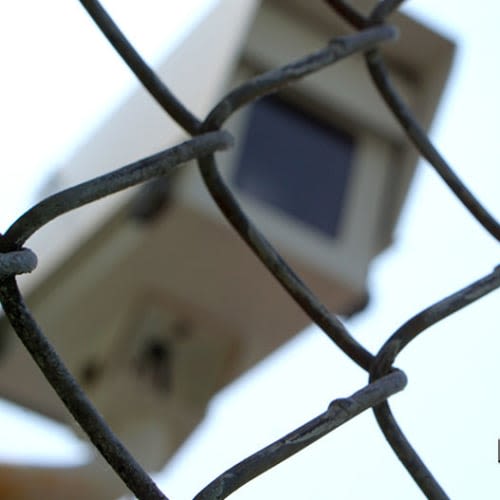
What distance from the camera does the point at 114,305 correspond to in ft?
5.26

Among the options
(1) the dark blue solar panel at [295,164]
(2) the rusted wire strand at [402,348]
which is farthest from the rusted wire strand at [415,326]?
(1) the dark blue solar panel at [295,164]

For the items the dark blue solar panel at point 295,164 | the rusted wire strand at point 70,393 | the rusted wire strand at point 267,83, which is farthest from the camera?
the dark blue solar panel at point 295,164

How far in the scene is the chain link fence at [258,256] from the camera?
0.23 meters

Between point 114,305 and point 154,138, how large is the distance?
27cm

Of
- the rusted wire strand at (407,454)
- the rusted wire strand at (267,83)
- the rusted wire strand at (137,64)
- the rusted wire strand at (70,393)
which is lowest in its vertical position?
the rusted wire strand at (407,454)

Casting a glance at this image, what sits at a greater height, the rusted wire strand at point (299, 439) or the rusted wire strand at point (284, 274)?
the rusted wire strand at point (284, 274)

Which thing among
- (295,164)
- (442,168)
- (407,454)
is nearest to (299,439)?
(407,454)

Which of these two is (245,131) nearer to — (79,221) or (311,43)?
(311,43)

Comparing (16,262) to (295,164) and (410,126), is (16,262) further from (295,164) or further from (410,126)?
(295,164)

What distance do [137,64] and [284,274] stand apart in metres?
0.08

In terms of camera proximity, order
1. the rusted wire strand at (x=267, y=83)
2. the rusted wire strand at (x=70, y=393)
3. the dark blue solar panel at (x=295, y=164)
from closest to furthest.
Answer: the rusted wire strand at (x=70, y=393)
the rusted wire strand at (x=267, y=83)
the dark blue solar panel at (x=295, y=164)

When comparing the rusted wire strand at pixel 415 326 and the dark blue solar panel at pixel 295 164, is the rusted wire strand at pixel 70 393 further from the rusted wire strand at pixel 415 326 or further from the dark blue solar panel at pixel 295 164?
the dark blue solar panel at pixel 295 164

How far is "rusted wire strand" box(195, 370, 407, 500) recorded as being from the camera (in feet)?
0.82

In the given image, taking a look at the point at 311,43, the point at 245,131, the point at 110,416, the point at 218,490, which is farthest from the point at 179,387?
the point at 218,490
